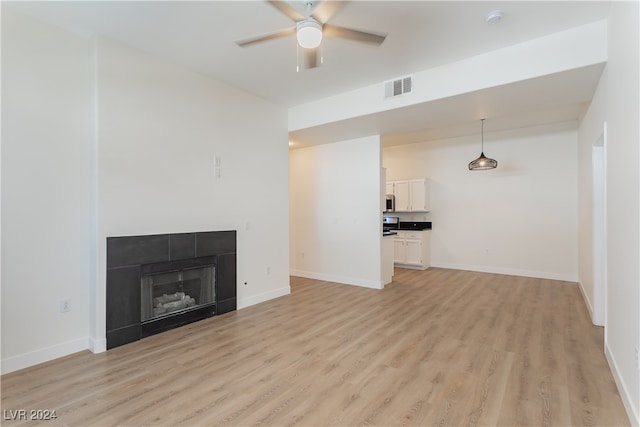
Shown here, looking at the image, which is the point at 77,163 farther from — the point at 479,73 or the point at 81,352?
the point at 479,73

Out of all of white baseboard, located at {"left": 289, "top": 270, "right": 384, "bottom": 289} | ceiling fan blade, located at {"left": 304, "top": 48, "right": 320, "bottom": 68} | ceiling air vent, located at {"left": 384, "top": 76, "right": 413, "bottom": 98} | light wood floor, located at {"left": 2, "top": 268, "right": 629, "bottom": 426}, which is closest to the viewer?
light wood floor, located at {"left": 2, "top": 268, "right": 629, "bottom": 426}

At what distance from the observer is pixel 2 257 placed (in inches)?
103

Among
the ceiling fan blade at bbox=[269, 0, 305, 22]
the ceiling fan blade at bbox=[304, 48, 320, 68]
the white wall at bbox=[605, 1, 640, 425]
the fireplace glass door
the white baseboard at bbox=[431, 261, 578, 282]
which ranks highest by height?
the ceiling fan blade at bbox=[269, 0, 305, 22]

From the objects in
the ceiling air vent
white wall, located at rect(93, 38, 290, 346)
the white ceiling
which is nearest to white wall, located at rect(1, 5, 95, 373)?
white wall, located at rect(93, 38, 290, 346)

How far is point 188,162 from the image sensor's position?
3793mm

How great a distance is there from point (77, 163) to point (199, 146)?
1260mm

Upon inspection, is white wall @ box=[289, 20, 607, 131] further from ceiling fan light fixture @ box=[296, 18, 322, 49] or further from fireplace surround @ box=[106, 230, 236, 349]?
fireplace surround @ box=[106, 230, 236, 349]

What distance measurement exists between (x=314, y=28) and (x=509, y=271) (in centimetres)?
631

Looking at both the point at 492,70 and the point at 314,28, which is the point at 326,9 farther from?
the point at 492,70

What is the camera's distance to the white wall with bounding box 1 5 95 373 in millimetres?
2650

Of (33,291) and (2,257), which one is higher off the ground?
(2,257)

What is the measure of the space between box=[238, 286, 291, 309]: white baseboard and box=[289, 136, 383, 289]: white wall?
130cm

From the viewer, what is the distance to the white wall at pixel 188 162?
314 cm

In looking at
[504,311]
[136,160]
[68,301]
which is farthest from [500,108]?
[68,301]
